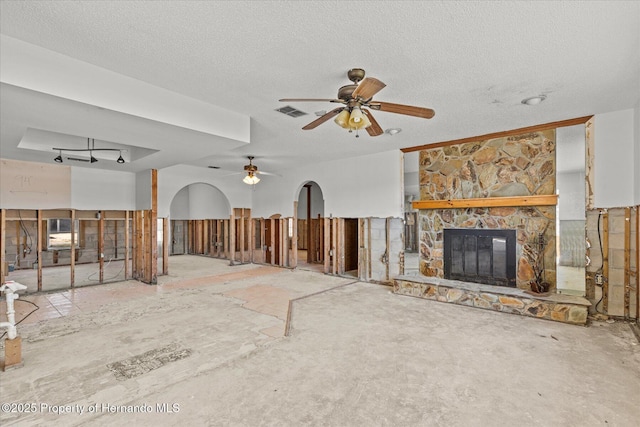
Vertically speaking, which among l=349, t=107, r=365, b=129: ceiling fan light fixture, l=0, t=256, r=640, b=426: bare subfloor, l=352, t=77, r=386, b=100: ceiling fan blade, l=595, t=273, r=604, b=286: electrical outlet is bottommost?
l=0, t=256, r=640, b=426: bare subfloor

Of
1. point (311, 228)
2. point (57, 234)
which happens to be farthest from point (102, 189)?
point (311, 228)

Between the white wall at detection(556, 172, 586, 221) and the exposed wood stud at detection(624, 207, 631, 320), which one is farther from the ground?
the white wall at detection(556, 172, 586, 221)

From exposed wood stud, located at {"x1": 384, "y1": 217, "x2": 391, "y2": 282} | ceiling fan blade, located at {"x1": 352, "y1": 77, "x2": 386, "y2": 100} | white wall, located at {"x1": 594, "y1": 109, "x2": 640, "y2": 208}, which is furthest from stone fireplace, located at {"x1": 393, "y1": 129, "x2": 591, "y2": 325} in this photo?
ceiling fan blade, located at {"x1": 352, "y1": 77, "x2": 386, "y2": 100}

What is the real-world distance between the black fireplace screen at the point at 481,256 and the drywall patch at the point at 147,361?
5.16 metres

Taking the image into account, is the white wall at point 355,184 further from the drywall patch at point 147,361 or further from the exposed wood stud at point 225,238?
the drywall patch at point 147,361

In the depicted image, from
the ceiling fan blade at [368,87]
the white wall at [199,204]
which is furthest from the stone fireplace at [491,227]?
the white wall at [199,204]

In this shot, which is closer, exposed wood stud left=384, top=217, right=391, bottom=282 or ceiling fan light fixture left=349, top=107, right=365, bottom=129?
ceiling fan light fixture left=349, top=107, right=365, bottom=129

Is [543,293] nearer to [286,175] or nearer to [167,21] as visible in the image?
[167,21]

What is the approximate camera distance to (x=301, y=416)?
2.38 meters

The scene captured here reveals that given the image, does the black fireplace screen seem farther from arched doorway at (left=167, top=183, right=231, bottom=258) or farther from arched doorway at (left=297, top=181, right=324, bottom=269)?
arched doorway at (left=167, top=183, right=231, bottom=258)

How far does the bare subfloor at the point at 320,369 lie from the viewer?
242 cm

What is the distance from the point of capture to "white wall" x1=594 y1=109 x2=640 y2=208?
4426mm

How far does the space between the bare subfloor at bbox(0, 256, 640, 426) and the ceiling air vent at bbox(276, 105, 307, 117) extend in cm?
312

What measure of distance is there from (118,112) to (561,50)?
4.67 m
